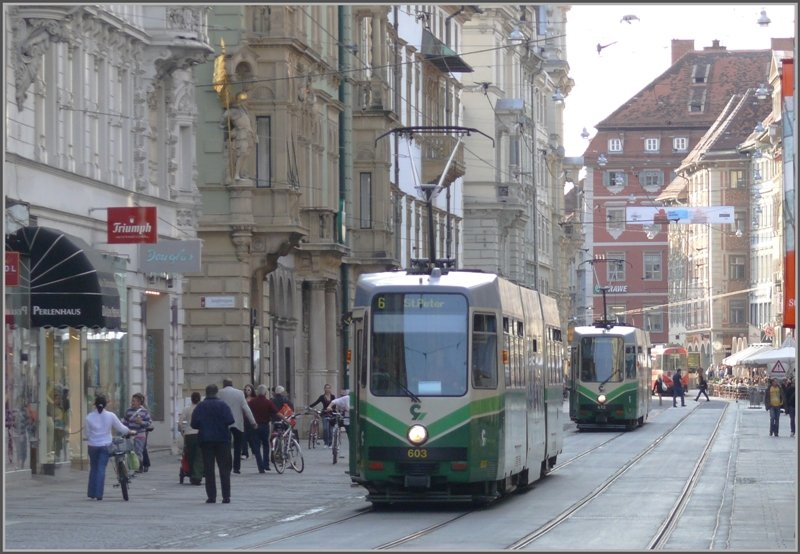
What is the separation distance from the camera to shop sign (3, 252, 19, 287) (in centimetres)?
2742

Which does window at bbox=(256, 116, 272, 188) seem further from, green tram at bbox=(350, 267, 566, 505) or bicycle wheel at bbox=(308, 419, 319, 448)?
green tram at bbox=(350, 267, 566, 505)

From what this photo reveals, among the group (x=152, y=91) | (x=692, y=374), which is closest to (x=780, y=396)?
(x=152, y=91)

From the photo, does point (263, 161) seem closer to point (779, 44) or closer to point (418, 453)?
point (418, 453)

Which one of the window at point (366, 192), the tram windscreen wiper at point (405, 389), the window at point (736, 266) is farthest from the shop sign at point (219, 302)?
the window at point (736, 266)

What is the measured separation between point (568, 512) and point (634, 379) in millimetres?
33275

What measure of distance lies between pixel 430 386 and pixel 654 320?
13787cm

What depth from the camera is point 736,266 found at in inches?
5512

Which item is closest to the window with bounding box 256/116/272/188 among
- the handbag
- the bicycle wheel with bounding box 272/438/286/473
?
the bicycle wheel with bounding box 272/438/286/473

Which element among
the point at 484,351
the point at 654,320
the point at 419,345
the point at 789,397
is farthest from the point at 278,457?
the point at 654,320

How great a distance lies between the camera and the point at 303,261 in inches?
1954

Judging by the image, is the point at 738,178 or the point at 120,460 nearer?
the point at 120,460

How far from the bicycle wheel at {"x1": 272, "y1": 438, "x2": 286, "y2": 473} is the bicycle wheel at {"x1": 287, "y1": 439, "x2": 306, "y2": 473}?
23 cm

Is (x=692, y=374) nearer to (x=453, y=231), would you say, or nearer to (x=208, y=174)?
(x=453, y=231)

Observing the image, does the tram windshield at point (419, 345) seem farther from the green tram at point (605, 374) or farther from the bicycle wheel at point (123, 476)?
the green tram at point (605, 374)
